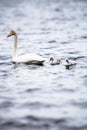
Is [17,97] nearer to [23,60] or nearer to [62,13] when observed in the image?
[23,60]

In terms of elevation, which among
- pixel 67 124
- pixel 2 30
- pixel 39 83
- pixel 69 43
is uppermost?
pixel 2 30

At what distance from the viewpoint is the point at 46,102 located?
14.0m

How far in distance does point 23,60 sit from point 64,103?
20.1ft

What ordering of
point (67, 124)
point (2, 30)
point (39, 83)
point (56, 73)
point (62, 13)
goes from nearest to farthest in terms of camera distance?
point (67, 124) → point (39, 83) → point (56, 73) → point (2, 30) → point (62, 13)

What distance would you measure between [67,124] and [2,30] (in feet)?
72.2

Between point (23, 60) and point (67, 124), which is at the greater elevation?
point (23, 60)

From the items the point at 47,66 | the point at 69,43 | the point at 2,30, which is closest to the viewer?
the point at 47,66

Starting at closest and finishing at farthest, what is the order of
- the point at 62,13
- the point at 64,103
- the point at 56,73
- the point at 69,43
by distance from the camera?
the point at 64,103 → the point at 56,73 → the point at 69,43 → the point at 62,13

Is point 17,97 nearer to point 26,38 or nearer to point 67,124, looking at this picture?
point 67,124

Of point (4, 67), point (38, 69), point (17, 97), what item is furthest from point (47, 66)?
point (17, 97)

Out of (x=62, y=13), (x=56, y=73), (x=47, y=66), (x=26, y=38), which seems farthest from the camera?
(x=62, y=13)

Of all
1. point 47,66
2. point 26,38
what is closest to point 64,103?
point 47,66

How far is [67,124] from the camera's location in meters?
12.1

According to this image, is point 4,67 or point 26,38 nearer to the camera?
point 4,67
